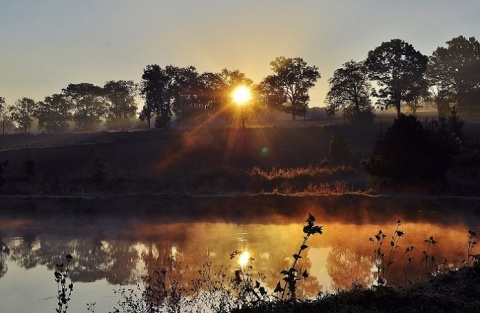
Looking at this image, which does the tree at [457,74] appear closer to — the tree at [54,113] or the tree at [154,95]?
the tree at [154,95]

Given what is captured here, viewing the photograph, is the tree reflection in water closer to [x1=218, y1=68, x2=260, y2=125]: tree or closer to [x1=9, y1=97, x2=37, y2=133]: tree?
[x1=218, y1=68, x2=260, y2=125]: tree

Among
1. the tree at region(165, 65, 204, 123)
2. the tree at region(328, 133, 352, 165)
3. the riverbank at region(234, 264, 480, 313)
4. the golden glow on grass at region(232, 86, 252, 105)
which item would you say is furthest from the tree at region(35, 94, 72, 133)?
the riverbank at region(234, 264, 480, 313)

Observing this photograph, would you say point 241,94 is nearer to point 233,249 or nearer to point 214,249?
point 214,249

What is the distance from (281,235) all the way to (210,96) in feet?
230

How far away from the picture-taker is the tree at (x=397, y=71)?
79.8 metres

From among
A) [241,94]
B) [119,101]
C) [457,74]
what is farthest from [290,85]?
[119,101]

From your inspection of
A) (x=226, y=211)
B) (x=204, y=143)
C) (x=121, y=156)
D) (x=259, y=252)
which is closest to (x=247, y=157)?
(x=204, y=143)

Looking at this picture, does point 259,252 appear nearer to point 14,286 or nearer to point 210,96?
point 14,286

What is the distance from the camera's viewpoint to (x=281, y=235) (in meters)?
23.0

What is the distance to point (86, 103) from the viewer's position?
426ft

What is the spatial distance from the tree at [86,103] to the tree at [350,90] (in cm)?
7055

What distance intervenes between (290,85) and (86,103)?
216ft

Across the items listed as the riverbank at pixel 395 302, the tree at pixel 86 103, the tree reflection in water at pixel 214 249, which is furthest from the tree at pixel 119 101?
the riverbank at pixel 395 302

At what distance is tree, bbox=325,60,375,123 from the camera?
79750 millimetres
